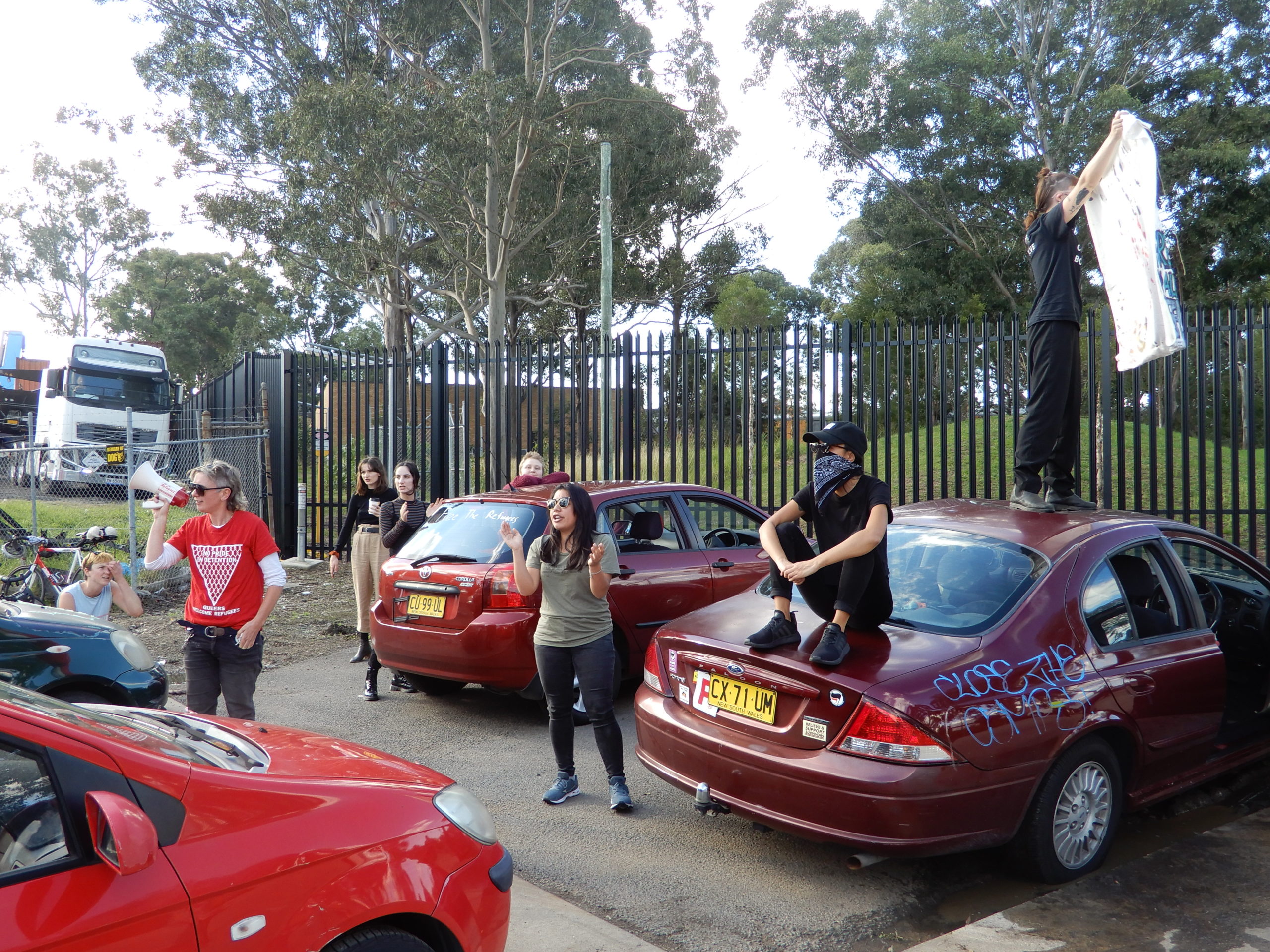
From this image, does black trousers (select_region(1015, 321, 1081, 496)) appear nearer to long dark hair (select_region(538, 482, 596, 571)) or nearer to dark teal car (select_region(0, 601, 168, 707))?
long dark hair (select_region(538, 482, 596, 571))

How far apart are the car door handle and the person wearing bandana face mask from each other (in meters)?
0.99

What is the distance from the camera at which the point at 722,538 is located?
7207mm

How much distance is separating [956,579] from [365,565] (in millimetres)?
4970

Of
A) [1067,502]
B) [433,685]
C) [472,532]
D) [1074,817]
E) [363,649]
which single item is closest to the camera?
[1074,817]

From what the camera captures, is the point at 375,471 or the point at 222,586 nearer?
the point at 222,586

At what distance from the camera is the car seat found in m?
4.31

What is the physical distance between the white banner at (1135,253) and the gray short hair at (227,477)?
476 centimetres

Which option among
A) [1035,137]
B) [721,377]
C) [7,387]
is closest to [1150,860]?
[721,377]

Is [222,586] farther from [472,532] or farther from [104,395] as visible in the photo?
[104,395]

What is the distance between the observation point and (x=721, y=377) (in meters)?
10.8

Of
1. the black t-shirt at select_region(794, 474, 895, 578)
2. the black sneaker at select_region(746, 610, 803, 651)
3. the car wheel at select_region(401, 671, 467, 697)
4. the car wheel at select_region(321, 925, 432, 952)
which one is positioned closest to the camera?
the car wheel at select_region(321, 925, 432, 952)

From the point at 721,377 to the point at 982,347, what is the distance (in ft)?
8.81

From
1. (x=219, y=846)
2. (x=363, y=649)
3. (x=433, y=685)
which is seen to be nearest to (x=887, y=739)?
(x=219, y=846)

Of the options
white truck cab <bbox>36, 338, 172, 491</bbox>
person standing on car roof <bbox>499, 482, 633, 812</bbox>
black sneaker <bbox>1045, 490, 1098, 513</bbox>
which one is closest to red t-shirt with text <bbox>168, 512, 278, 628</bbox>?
person standing on car roof <bbox>499, 482, 633, 812</bbox>
